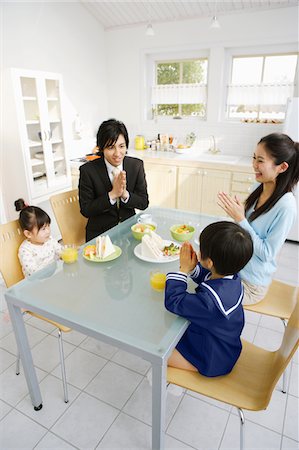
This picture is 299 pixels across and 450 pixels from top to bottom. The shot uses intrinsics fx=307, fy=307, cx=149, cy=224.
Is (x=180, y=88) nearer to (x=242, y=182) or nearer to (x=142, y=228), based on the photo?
(x=242, y=182)

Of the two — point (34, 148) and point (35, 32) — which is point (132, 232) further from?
point (35, 32)

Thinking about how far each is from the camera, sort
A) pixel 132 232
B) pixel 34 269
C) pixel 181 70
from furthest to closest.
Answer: pixel 181 70 → pixel 132 232 → pixel 34 269

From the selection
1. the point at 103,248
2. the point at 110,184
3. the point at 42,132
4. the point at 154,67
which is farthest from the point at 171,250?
the point at 154,67

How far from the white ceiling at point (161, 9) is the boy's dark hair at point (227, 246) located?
10.3 feet

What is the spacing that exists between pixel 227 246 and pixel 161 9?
348cm

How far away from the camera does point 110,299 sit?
1.21 metres

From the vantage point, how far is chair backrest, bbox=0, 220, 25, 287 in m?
1.56

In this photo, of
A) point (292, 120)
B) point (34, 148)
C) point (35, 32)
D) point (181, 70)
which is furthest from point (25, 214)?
point (181, 70)

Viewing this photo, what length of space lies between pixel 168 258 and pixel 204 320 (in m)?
0.45

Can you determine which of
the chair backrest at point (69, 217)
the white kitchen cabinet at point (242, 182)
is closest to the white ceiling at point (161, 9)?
the white kitchen cabinet at point (242, 182)

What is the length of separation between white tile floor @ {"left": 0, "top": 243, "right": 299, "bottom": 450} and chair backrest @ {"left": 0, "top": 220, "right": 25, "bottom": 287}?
602mm

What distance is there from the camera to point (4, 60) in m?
2.83

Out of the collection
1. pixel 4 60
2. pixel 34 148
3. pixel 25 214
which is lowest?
pixel 25 214

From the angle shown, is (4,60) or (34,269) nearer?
(34,269)
